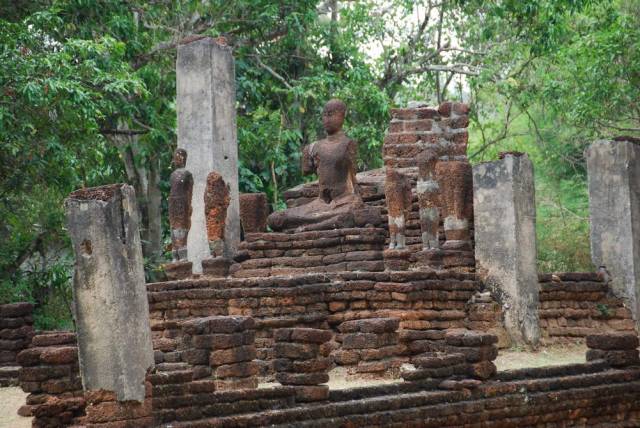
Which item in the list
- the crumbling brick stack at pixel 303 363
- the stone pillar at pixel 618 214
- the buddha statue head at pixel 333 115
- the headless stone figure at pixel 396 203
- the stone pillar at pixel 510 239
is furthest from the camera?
the buddha statue head at pixel 333 115

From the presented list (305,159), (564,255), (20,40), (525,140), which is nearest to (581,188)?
(525,140)

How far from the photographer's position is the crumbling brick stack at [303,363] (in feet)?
33.0

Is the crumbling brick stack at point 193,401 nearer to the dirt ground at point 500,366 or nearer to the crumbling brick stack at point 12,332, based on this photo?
the dirt ground at point 500,366

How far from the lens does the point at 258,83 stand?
810 inches

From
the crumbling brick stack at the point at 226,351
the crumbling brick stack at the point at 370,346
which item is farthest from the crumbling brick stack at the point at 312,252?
the crumbling brick stack at the point at 226,351

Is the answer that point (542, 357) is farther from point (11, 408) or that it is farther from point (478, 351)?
point (11, 408)

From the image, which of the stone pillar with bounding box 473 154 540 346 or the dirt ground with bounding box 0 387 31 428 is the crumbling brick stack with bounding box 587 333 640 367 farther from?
the dirt ground with bounding box 0 387 31 428

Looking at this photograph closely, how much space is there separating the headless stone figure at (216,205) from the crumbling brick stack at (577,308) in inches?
139

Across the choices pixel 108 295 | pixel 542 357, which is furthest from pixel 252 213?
pixel 108 295

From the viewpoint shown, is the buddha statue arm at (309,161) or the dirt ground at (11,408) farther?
the buddha statue arm at (309,161)

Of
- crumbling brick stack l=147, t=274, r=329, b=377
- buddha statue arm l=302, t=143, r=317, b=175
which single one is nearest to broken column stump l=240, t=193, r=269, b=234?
buddha statue arm l=302, t=143, r=317, b=175

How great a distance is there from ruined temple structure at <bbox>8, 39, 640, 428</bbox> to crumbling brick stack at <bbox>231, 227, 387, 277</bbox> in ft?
0.06

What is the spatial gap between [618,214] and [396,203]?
284 cm

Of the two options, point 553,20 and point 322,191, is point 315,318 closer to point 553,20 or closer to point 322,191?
point 322,191
